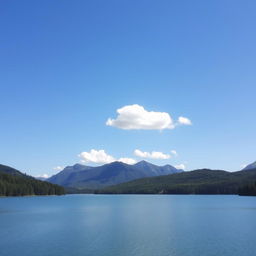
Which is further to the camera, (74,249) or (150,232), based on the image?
(150,232)

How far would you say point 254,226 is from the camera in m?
78.8

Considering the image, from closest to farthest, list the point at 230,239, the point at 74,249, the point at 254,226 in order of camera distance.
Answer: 1. the point at 74,249
2. the point at 230,239
3. the point at 254,226

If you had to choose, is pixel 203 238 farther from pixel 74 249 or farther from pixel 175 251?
pixel 74 249

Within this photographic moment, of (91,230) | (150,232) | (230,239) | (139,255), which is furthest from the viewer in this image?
(91,230)

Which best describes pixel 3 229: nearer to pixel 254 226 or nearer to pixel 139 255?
pixel 139 255

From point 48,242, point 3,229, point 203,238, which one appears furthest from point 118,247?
point 3,229

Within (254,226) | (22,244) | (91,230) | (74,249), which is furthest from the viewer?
(254,226)

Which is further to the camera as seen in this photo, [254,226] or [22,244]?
[254,226]

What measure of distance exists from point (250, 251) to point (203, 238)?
12.6 meters

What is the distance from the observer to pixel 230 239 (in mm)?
60188

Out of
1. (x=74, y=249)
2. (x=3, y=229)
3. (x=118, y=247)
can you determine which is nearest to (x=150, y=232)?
(x=118, y=247)

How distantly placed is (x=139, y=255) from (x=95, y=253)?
6143 millimetres

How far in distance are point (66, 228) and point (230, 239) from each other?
118 feet

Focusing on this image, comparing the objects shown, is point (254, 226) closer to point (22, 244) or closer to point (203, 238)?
point (203, 238)
